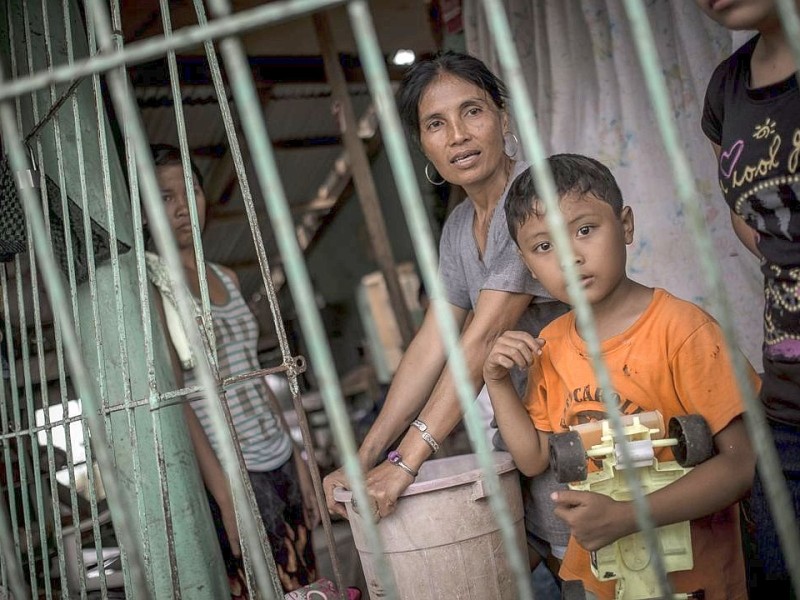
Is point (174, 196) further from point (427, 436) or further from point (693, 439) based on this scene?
point (693, 439)

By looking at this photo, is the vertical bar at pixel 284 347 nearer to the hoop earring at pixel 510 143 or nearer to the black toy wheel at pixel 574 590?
the black toy wheel at pixel 574 590

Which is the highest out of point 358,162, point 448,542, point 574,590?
point 358,162

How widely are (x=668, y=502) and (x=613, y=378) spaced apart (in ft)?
0.95

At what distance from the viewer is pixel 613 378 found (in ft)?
5.29

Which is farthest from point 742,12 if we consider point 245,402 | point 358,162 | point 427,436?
point 358,162

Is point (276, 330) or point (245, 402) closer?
point (276, 330)

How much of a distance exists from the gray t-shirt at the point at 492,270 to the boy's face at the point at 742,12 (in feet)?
2.38

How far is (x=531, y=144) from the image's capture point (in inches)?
35.0

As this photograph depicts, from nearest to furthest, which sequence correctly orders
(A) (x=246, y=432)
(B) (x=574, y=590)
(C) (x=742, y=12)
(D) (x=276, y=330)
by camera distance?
(C) (x=742, y=12) < (B) (x=574, y=590) < (D) (x=276, y=330) < (A) (x=246, y=432)

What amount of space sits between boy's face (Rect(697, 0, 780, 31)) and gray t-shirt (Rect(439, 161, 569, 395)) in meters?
0.72

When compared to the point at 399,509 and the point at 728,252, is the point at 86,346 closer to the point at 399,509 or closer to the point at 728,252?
the point at 399,509

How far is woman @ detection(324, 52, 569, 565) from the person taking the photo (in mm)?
1899

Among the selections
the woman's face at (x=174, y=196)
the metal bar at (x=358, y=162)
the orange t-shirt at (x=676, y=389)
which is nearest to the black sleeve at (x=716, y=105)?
the orange t-shirt at (x=676, y=389)

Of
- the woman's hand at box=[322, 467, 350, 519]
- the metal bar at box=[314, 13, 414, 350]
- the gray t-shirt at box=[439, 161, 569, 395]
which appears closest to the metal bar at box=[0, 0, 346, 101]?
the gray t-shirt at box=[439, 161, 569, 395]
